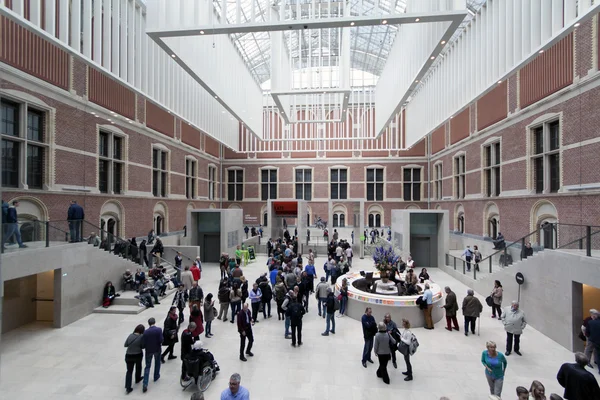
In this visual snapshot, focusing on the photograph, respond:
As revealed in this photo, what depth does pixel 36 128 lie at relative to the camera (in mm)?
13352

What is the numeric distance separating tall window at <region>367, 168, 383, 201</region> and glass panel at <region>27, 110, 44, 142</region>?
2629 cm

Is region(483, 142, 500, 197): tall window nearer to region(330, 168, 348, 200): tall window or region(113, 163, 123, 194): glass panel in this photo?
region(330, 168, 348, 200): tall window

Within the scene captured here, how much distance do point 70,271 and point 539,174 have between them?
62.0 ft

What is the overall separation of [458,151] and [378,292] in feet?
58.2

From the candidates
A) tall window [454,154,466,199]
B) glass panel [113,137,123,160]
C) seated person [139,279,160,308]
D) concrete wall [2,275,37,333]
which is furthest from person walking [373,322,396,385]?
tall window [454,154,466,199]

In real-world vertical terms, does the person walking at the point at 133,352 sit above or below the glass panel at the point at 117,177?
below

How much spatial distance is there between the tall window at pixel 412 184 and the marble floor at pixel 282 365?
78.2 ft

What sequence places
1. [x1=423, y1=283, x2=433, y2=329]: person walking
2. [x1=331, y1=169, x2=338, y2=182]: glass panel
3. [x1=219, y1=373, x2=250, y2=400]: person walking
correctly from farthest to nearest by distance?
[x1=331, y1=169, x2=338, y2=182]: glass panel → [x1=423, y1=283, x2=433, y2=329]: person walking → [x1=219, y1=373, x2=250, y2=400]: person walking

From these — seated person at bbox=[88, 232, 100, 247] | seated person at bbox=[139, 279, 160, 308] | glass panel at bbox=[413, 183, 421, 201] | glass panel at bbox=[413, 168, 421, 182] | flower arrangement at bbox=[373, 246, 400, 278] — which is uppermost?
glass panel at bbox=[413, 168, 421, 182]

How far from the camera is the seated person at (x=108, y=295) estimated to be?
1153 cm

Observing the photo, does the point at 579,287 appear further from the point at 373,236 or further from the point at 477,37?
the point at 373,236

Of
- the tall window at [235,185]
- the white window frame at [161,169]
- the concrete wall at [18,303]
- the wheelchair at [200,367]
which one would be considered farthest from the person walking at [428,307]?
the tall window at [235,185]

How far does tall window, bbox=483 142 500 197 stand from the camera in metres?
19.8

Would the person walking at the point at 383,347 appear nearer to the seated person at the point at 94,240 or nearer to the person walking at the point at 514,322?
the person walking at the point at 514,322
